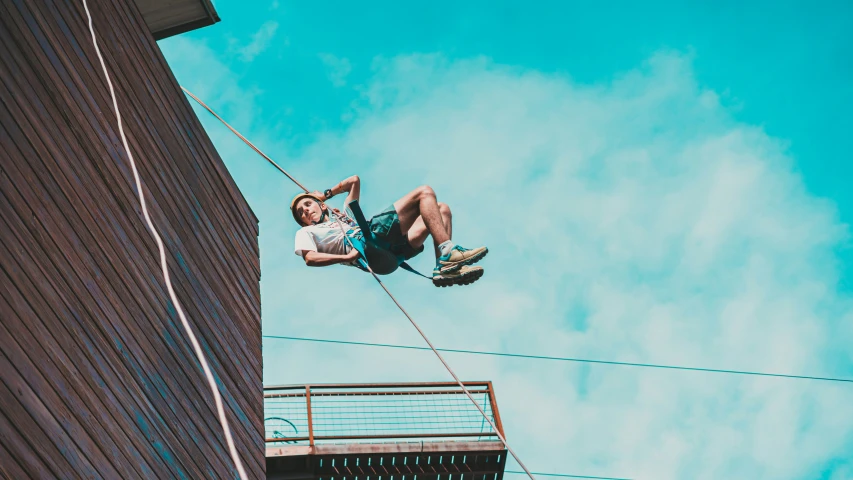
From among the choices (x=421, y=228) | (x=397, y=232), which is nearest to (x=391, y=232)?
(x=397, y=232)

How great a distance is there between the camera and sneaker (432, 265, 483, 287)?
6.36 m

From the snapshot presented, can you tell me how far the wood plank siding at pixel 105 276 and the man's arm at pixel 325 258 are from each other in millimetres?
834

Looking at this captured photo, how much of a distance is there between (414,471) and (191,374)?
6580 millimetres

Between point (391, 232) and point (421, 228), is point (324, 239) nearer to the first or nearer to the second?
point (391, 232)

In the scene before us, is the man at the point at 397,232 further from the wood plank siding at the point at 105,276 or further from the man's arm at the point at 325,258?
the wood plank siding at the point at 105,276

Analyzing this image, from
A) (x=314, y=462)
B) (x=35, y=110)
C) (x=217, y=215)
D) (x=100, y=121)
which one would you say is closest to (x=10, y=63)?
(x=35, y=110)

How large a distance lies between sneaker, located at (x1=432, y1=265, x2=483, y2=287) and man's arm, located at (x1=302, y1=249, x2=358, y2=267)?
111 cm

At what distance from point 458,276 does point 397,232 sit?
1041mm

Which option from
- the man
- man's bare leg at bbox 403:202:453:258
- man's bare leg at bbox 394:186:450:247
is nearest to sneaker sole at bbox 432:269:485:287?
the man

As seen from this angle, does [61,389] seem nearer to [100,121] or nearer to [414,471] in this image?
[100,121]

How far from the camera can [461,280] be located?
6.39m

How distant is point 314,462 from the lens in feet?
36.5

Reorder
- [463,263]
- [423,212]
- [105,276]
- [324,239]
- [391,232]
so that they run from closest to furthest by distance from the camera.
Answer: [105,276] → [463,263] → [423,212] → [391,232] → [324,239]

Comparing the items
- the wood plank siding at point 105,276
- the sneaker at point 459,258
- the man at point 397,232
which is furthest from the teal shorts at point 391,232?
the wood plank siding at point 105,276
